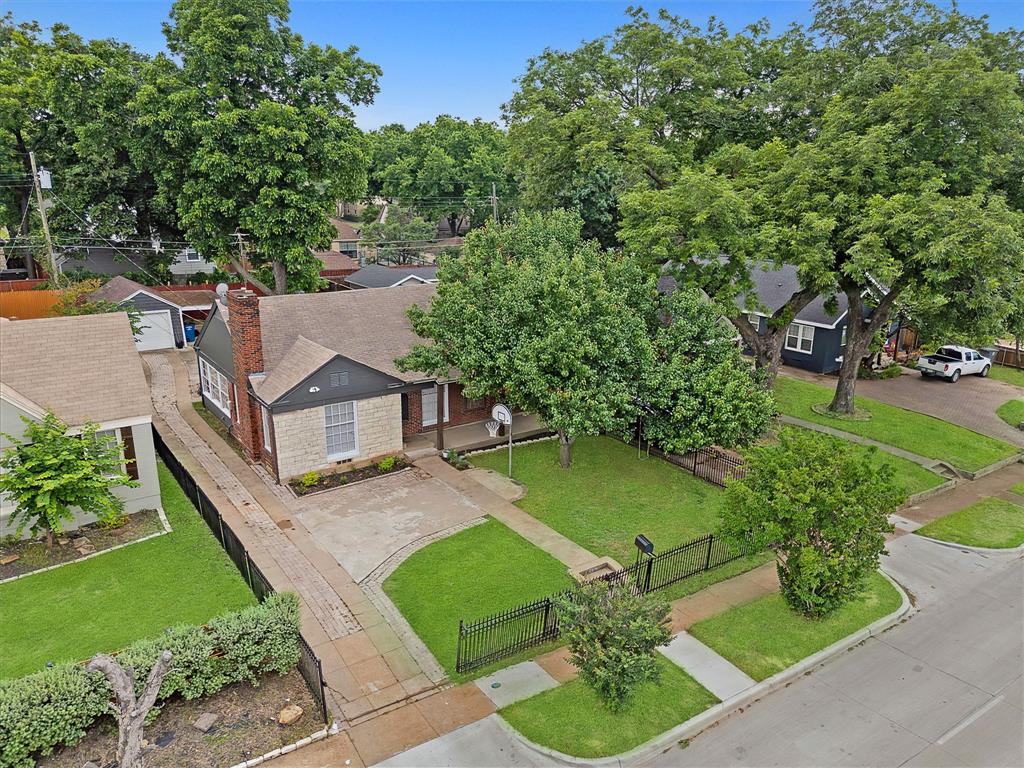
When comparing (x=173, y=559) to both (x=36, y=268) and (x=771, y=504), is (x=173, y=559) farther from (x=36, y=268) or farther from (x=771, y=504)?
(x=36, y=268)

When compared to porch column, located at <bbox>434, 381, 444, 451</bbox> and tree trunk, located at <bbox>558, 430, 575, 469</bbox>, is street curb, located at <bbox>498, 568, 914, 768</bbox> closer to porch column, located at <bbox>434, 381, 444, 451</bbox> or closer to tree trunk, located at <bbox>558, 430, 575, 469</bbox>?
tree trunk, located at <bbox>558, 430, 575, 469</bbox>

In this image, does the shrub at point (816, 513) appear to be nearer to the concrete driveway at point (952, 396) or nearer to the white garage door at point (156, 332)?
the concrete driveway at point (952, 396)

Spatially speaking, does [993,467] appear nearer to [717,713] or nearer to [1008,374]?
[1008,374]

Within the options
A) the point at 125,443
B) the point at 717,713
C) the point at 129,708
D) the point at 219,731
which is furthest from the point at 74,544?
the point at 717,713

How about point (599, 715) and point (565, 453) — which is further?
point (565, 453)

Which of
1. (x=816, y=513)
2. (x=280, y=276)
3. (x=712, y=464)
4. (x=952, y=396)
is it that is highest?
(x=280, y=276)

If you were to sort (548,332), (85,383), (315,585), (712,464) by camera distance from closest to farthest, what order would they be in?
(315,585) → (85,383) → (548,332) → (712,464)
